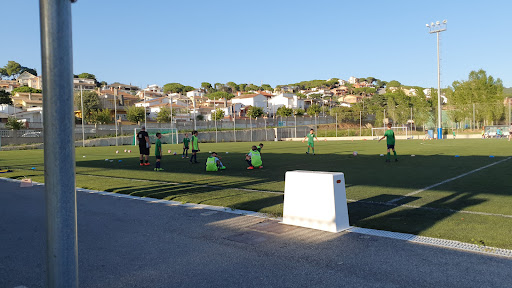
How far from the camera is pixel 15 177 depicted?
15.3 metres

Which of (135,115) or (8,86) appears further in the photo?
(8,86)

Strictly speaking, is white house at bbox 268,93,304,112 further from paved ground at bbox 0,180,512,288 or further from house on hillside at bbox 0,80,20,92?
paved ground at bbox 0,180,512,288

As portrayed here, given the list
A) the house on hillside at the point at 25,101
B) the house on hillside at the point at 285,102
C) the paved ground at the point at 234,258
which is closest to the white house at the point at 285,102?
the house on hillside at the point at 285,102

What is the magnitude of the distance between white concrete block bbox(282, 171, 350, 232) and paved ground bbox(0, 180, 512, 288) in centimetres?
23

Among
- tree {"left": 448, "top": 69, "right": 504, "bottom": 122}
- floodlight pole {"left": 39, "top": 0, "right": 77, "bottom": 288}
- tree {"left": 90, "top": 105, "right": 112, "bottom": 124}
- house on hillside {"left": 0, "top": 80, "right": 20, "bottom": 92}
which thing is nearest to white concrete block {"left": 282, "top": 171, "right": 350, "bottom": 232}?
floodlight pole {"left": 39, "top": 0, "right": 77, "bottom": 288}

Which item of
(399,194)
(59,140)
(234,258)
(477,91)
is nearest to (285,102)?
(477,91)

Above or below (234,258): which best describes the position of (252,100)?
above

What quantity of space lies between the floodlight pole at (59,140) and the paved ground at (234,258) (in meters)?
1.65

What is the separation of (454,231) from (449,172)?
28.2 feet

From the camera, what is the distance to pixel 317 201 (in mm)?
6410

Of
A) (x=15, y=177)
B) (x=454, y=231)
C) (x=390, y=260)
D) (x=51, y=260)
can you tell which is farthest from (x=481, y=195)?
(x=15, y=177)

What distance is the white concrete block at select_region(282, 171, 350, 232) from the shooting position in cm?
621

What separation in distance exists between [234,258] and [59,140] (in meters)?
2.94

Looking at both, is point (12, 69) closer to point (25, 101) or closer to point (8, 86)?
point (8, 86)
